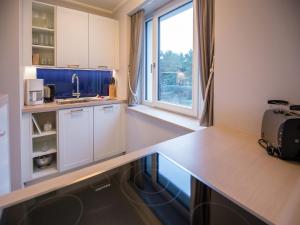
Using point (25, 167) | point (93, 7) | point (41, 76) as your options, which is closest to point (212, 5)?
point (93, 7)

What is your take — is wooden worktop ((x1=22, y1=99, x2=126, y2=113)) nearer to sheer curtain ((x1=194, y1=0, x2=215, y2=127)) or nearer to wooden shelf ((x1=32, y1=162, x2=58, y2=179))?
wooden shelf ((x1=32, y1=162, x2=58, y2=179))

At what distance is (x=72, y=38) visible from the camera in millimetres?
2650

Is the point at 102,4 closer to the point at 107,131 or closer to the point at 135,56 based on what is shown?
the point at 135,56

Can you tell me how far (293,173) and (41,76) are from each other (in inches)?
116

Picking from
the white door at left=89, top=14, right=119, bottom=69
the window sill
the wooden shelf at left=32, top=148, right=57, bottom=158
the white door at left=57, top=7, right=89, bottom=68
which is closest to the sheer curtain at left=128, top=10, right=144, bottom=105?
the window sill

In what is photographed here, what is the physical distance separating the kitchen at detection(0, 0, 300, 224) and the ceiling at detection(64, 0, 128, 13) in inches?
0.8

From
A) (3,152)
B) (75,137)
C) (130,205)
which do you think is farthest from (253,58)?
(75,137)

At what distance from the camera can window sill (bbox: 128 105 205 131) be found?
191 centimetres

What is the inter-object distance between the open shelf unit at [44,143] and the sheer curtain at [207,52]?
1895 mm

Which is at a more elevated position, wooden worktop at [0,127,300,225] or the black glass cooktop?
wooden worktop at [0,127,300,225]

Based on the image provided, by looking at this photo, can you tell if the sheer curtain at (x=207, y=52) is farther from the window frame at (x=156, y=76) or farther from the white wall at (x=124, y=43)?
the white wall at (x=124, y=43)

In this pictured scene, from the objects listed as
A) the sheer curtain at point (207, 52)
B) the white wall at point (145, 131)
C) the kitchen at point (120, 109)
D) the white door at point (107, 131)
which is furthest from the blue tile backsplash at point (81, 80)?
the sheer curtain at point (207, 52)

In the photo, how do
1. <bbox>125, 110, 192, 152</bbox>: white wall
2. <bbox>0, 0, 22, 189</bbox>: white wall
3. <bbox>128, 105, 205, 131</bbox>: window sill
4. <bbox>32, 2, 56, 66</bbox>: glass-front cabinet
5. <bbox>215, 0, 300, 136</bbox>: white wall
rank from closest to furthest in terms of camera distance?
<bbox>215, 0, 300, 136</bbox>: white wall, <bbox>128, 105, 205, 131</bbox>: window sill, <bbox>0, 0, 22, 189</bbox>: white wall, <bbox>125, 110, 192, 152</bbox>: white wall, <bbox>32, 2, 56, 66</bbox>: glass-front cabinet

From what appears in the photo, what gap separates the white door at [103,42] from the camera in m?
2.84
